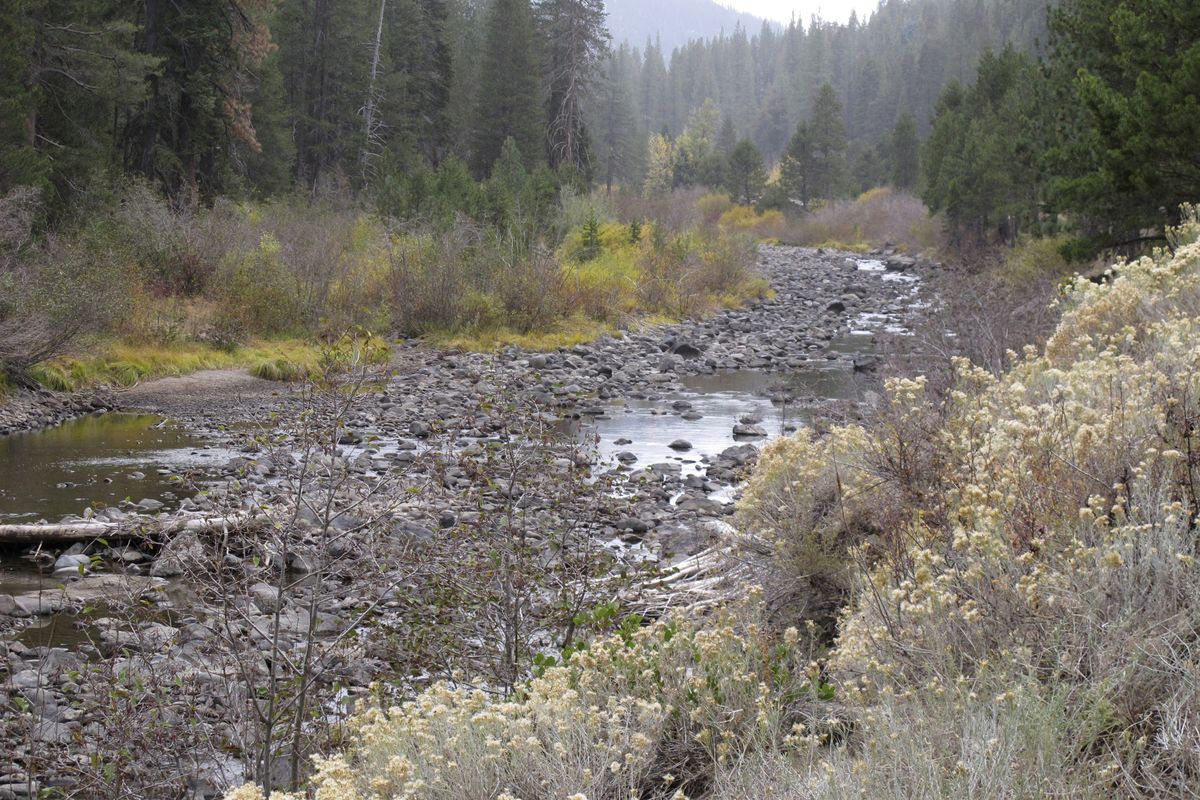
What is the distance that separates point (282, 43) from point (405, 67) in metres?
5.64

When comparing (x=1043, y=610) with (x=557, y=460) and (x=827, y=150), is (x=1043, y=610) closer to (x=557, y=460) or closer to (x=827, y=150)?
(x=557, y=460)

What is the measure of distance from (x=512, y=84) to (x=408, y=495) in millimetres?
35879

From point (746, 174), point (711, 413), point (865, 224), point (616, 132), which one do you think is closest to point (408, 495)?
point (711, 413)

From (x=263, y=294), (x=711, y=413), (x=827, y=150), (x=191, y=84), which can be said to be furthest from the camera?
(x=827, y=150)

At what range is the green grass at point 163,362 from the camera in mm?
13328

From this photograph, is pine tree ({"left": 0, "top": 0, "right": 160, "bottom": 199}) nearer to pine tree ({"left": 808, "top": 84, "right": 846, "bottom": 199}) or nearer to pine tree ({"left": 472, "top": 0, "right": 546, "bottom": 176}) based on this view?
pine tree ({"left": 472, "top": 0, "right": 546, "bottom": 176})

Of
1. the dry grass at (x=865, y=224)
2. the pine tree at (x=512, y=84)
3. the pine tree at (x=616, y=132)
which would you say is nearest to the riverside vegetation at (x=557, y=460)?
the pine tree at (x=512, y=84)

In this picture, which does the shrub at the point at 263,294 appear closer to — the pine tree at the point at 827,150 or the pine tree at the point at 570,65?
the pine tree at the point at 570,65

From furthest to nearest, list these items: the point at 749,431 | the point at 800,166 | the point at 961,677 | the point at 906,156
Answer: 1. the point at 800,166
2. the point at 906,156
3. the point at 749,431
4. the point at 961,677

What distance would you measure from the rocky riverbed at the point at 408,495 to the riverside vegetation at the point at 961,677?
3.58 feet

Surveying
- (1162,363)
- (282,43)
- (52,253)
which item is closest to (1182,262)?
(1162,363)

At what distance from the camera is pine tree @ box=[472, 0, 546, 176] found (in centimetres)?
3784

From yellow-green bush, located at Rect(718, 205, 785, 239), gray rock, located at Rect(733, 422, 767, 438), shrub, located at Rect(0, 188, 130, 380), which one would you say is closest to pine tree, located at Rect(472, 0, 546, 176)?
yellow-green bush, located at Rect(718, 205, 785, 239)

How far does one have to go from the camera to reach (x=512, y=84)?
38094 millimetres
